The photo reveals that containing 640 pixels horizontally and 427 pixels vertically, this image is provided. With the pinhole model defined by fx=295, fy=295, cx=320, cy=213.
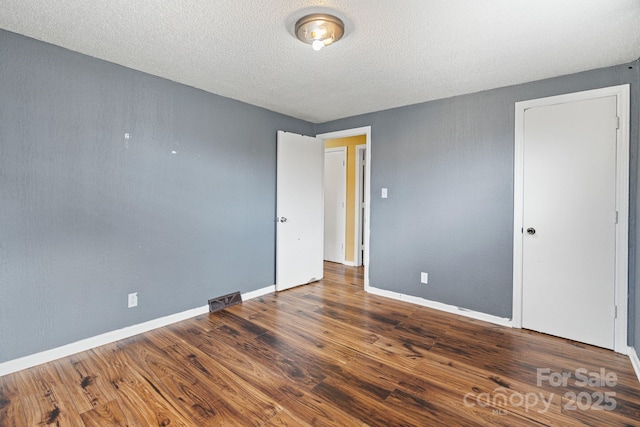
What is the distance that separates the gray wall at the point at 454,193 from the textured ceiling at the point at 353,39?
0.88ft

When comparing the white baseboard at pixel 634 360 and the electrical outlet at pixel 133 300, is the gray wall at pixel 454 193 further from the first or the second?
the electrical outlet at pixel 133 300

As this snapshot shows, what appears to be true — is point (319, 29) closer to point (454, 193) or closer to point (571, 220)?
point (454, 193)

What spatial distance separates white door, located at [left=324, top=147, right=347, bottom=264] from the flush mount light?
3524mm

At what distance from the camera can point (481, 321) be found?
3.01 m

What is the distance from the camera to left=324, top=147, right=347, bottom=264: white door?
5527 millimetres

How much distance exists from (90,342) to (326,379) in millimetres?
1940

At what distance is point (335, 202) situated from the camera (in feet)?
A: 18.6

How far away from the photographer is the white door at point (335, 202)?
553 centimetres

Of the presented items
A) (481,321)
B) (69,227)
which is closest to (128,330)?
(69,227)

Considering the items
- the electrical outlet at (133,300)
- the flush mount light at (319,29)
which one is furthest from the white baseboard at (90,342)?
the flush mount light at (319,29)

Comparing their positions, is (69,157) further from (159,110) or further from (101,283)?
(101,283)

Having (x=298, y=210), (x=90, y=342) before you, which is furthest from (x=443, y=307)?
(x=90, y=342)

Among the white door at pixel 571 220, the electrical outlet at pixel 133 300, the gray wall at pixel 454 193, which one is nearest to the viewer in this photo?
the white door at pixel 571 220

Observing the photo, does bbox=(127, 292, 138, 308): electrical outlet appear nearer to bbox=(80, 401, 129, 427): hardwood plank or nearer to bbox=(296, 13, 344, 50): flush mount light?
bbox=(80, 401, 129, 427): hardwood plank
